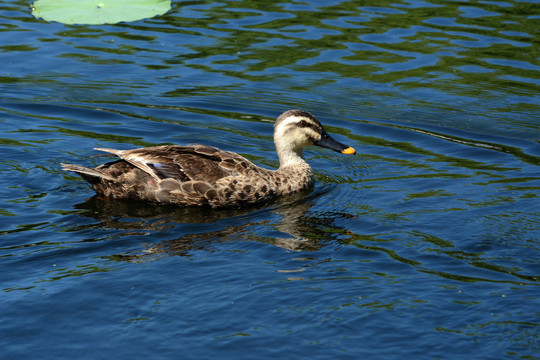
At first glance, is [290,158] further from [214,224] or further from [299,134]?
[214,224]

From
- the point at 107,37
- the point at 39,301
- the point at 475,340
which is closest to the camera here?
the point at 475,340

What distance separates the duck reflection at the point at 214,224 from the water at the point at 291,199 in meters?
0.03

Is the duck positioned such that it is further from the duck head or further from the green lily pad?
the green lily pad

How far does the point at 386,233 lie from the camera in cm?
959

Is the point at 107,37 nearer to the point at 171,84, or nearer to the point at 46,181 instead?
the point at 171,84

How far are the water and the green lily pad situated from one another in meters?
0.21

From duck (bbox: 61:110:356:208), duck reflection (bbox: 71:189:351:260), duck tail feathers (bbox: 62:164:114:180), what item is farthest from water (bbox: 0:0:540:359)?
duck tail feathers (bbox: 62:164:114:180)

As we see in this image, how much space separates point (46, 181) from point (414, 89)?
258 inches

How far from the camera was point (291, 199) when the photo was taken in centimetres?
1115

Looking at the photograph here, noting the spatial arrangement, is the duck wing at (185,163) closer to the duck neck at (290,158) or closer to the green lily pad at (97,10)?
the duck neck at (290,158)

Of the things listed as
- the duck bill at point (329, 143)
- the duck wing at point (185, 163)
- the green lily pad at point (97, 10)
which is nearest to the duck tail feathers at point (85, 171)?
the duck wing at point (185, 163)

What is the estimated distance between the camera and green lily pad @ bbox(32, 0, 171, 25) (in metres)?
17.9

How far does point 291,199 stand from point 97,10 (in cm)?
893

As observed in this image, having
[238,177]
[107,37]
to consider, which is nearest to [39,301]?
[238,177]
